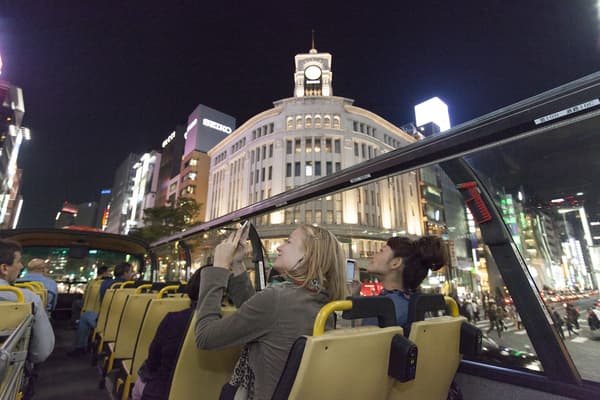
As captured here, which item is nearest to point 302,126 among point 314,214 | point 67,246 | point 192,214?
point 314,214

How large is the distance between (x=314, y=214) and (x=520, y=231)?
33153mm

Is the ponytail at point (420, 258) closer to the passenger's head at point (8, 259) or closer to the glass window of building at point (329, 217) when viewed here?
the passenger's head at point (8, 259)

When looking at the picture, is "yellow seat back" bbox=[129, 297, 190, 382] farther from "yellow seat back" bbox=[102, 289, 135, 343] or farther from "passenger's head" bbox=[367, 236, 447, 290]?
"passenger's head" bbox=[367, 236, 447, 290]

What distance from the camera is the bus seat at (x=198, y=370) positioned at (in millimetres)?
1804

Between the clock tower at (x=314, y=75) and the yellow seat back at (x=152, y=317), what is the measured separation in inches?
2035

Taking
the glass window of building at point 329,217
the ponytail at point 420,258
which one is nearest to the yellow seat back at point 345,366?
the ponytail at point 420,258

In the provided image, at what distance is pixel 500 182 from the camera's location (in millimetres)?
2324

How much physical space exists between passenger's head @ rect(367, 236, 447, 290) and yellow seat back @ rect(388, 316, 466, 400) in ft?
2.17

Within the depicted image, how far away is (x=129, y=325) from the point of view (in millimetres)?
3326

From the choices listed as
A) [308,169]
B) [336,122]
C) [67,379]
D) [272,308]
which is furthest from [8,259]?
[336,122]

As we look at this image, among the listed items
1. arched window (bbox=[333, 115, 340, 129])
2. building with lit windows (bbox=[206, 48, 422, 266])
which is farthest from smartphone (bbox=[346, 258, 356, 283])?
arched window (bbox=[333, 115, 340, 129])

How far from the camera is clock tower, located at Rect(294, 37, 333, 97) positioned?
50.7 m

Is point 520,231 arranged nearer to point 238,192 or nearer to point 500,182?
point 500,182

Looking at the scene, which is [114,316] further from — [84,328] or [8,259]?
[84,328]
